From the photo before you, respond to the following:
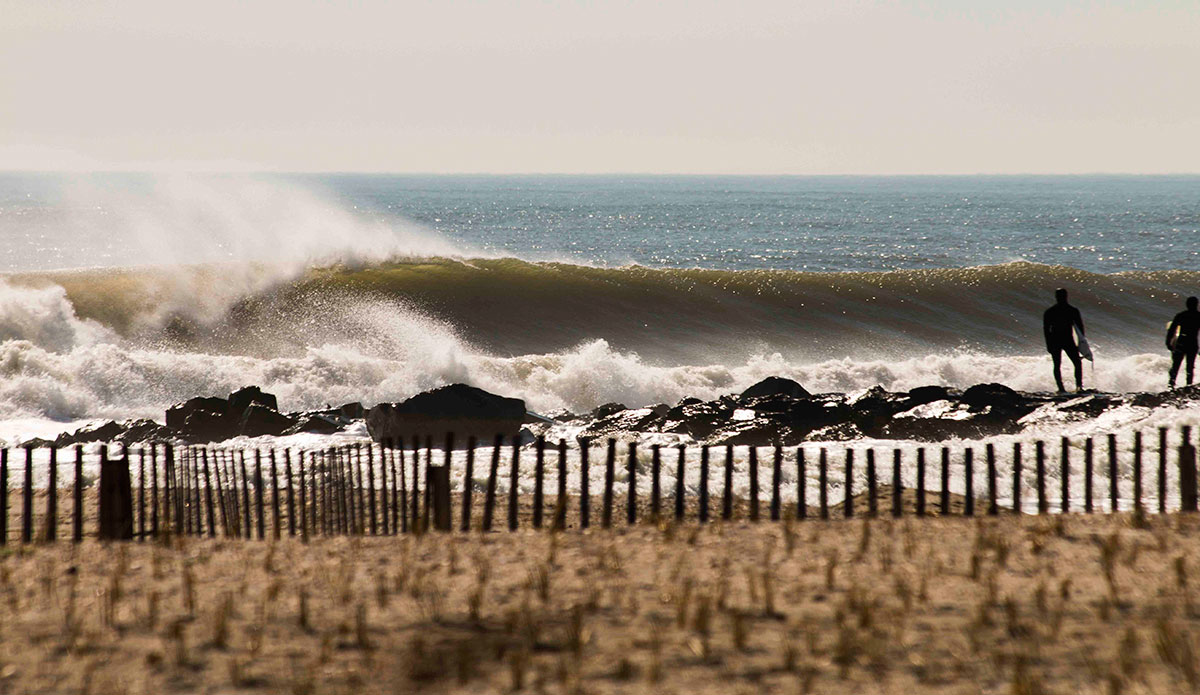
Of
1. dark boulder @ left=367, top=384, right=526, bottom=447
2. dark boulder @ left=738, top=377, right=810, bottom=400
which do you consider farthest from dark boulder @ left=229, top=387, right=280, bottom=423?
dark boulder @ left=738, top=377, right=810, bottom=400

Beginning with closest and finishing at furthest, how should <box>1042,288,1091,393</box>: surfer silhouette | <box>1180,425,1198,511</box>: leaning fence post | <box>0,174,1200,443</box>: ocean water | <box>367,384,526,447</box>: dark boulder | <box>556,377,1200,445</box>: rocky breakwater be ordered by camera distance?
<box>1180,425,1198,511</box>: leaning fence post < <box>556,377,1200,445</box>: rocky breakwater < <box>367,384,526,447</box>: dark boulder < <box>1042,288,1091,393</box>: surfer silhouette < <box>0,174,1200,443</box>: ocean water

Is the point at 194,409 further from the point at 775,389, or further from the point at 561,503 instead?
the point at 561,503

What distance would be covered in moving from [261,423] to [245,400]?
635mm

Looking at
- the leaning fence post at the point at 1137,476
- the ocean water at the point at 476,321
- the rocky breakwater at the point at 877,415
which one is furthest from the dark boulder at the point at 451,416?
the leaning fence post at the point at 1137,476

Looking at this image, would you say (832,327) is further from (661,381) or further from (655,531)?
(655,531)

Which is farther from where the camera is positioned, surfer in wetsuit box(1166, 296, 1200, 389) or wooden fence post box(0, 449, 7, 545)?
surfer in wetsuit box(1166, 296, 1200, 389)

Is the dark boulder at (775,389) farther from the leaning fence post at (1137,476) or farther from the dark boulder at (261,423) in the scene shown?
the leaning fence post at (1137,476)

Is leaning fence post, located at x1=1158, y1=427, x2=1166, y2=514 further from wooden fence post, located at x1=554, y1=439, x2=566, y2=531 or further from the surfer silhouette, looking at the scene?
the surfer silhouette

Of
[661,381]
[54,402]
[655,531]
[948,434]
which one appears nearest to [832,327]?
[661,381]

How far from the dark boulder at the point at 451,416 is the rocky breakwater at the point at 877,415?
122cm

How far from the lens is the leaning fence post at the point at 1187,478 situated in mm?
9148

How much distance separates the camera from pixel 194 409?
16.7 meters

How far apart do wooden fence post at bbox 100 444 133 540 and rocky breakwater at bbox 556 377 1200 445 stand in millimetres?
7856

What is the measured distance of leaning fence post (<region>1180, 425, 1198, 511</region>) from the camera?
30.0ft
